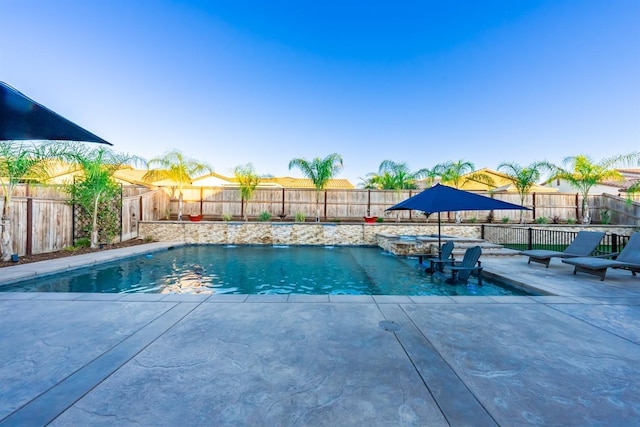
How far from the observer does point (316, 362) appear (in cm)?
231

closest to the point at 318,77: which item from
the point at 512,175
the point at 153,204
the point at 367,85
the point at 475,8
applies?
the point at 367,85

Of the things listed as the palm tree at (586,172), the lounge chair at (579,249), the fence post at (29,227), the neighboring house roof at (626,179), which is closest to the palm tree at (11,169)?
the fence post at (29,227)

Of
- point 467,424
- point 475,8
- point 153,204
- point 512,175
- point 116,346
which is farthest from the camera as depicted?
point 512,175

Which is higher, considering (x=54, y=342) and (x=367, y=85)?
(x=367, y=85)

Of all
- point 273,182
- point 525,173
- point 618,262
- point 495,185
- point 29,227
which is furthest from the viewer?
point 273,182

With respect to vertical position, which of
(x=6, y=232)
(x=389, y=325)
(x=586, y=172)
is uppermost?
(x=586, y=172)

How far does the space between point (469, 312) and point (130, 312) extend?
451 centimetres

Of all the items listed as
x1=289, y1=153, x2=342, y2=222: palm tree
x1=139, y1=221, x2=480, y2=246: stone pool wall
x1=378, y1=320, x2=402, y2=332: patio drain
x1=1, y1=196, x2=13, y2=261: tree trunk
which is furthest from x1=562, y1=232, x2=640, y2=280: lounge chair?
x1=1, y1=196, x2=13, y2=261: tree trunk

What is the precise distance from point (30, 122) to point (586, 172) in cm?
2204

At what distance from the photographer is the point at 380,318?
336 centimetres

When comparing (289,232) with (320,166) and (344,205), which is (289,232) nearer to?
(320,166)

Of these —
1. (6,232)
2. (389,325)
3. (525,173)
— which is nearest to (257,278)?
(389,325)

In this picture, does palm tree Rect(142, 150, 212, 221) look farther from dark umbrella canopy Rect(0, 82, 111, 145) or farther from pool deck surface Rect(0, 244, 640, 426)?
dark umbrella canopy Rect(0, 82, 111, 145)

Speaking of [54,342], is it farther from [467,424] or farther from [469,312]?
[469,312]
